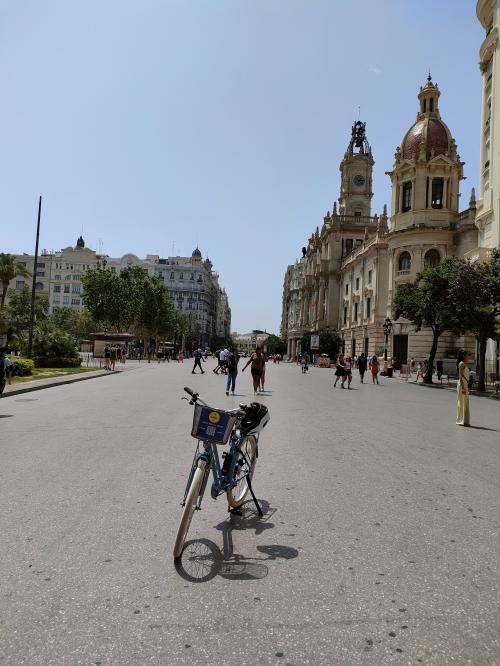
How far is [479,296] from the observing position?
2653 centimetres

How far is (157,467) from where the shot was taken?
7.16 meters

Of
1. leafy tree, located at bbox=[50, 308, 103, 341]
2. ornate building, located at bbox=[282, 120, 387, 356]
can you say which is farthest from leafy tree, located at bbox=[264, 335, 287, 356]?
leafy tree, located at bbox=[50, 308, 103, 341]

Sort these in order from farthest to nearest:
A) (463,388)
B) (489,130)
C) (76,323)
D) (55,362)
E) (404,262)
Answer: (76,323)
(404,262)
(489,130)
(55,362)
(463,388)

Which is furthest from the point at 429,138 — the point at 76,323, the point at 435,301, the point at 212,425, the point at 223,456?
the point at 76,323

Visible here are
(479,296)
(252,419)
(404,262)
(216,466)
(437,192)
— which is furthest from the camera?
(404,262)

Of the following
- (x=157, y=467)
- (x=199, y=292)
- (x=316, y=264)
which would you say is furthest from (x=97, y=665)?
(x=199, y=292)

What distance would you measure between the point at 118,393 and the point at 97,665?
16.7 m

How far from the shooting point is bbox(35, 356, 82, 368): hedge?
34.4 meters

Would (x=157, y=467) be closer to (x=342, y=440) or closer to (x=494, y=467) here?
(x=342, y=440)

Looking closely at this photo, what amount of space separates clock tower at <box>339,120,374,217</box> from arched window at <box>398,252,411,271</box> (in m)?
37.2

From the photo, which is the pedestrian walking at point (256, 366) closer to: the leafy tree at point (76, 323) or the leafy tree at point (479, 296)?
the leafy tree at point (479, 296)

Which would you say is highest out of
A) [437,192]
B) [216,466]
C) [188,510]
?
[437,192]

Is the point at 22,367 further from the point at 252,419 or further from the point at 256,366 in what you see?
the point at 252,419

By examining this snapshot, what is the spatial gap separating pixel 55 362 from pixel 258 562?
33.0 meters
